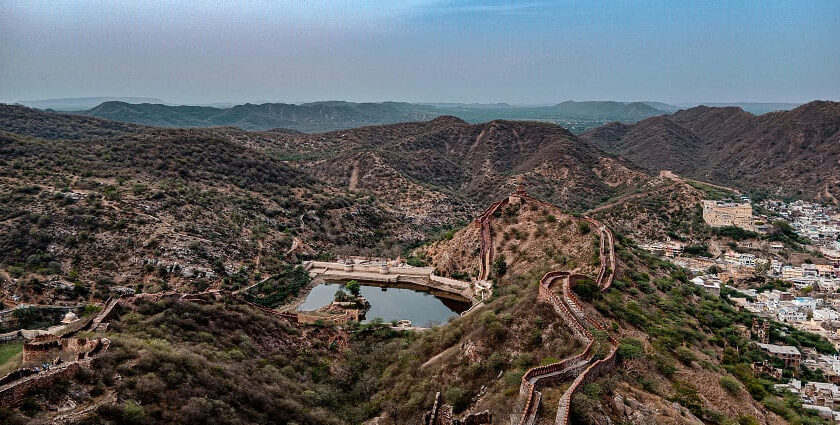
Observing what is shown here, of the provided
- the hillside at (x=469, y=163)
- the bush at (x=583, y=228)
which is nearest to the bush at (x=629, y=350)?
the bush at (x=583, y=228)

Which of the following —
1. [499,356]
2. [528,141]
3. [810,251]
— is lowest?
[810,251]

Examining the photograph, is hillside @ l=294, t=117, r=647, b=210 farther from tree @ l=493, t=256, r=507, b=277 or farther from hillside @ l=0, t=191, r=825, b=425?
hillside @ l=0, t=191, r=825, b=425

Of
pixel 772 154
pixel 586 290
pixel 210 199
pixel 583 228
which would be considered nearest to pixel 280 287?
pixel 210 199

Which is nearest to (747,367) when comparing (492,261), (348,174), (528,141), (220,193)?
(492,261)

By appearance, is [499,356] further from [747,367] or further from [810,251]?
[810,251]

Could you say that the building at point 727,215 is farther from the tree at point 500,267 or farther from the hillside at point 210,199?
the tree at point 500,267

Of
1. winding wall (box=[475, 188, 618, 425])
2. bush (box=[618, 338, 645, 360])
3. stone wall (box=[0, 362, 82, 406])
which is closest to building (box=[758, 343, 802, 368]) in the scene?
winding wall (box=[475, 188, 618, 425])
